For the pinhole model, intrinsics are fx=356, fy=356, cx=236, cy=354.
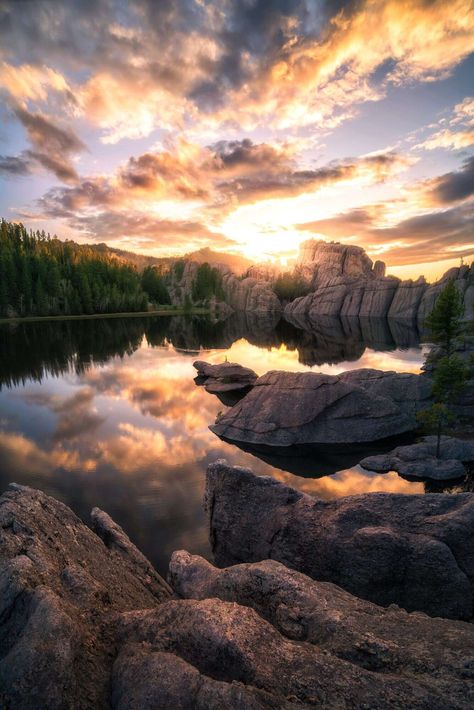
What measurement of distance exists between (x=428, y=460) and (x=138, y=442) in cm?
2018

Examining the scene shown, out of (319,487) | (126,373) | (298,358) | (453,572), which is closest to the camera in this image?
(453,572)

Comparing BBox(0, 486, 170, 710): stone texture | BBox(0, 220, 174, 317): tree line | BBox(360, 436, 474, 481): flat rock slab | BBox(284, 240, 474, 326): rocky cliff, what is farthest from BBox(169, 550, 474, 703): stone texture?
BBox(0, 220, 174, 317): tree line

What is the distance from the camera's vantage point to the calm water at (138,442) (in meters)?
19.0

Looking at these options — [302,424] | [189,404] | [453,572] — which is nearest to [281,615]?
[453,572]

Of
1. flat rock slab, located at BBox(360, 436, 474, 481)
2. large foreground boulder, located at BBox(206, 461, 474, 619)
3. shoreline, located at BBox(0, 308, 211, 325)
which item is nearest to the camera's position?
large foreground boulder, located at BBox(206, 461, 474, 619)

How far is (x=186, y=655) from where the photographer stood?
552 cm

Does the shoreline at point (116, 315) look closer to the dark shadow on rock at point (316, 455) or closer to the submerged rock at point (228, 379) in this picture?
the submerged rock at point (228, 379)

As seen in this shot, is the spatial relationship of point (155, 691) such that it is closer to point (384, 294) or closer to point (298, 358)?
point (298, 358)

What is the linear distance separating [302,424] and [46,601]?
2238 centimetres

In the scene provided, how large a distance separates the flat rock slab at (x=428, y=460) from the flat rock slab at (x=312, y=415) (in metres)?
3.41

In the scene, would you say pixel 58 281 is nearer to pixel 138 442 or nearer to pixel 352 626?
pixel 138 442

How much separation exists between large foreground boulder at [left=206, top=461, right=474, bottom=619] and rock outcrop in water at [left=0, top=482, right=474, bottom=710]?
247 centimetres

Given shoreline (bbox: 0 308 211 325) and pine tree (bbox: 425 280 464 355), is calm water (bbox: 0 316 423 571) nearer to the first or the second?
pine tree (bbox: 425 280 464 355)

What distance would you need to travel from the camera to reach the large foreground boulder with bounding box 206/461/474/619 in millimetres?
9992
